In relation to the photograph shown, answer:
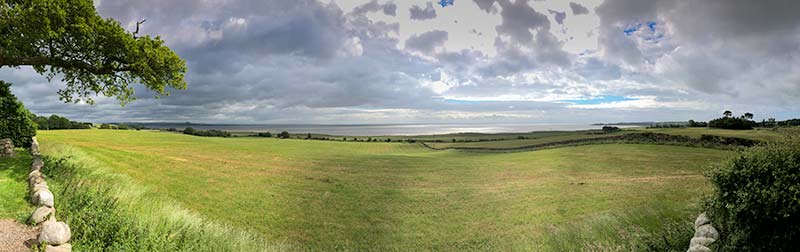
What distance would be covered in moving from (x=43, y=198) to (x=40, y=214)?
971 mm

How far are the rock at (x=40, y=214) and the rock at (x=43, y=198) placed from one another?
39 centimetres

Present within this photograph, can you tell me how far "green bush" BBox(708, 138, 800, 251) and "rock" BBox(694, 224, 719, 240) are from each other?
0.12 m

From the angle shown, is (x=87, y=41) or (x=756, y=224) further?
(x=87, y=41)

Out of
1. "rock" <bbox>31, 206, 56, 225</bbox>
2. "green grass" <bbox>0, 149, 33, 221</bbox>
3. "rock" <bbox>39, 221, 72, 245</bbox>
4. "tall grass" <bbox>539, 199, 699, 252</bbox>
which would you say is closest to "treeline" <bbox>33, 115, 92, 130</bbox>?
"green grass" <bbox>0, 149, 33, 221</bbox>

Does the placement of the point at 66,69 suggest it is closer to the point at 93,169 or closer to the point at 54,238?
the point at 93,169

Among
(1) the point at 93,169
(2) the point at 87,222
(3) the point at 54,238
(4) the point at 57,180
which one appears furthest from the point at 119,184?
(3) the point at 54,238

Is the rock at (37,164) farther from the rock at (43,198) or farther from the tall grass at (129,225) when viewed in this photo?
the rock at (43,198)

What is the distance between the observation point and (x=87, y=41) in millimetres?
13234

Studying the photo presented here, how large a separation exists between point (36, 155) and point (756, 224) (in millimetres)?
23638

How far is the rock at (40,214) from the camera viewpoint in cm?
803

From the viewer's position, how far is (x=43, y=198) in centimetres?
885

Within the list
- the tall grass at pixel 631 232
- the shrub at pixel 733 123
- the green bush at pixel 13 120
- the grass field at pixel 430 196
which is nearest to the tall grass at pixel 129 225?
the grass field at pixel 430 196

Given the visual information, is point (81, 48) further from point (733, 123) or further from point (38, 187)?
point (733, 123)

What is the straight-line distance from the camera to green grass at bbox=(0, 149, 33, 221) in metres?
8.63
